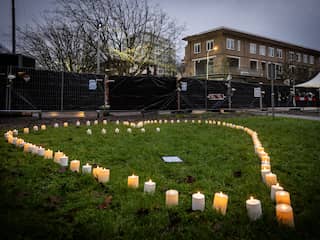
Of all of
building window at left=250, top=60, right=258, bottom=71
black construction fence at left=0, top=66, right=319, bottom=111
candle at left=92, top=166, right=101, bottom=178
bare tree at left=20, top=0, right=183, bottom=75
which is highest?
building window at left=250, top=60, right=258, bottom=71

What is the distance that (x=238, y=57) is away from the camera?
138 ft

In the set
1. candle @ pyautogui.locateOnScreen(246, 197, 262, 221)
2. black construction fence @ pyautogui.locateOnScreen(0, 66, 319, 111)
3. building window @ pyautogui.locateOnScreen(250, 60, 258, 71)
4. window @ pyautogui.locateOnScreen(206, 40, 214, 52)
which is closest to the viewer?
candle @ pyautogui.locateOnScreen(246, 197, 262, 221)

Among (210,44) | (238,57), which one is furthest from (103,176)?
(238,57)

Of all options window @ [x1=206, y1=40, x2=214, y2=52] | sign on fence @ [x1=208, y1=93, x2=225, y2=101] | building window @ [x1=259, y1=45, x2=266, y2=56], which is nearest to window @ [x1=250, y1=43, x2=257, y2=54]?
building window @ [x1=259, y1=45, x2=266, y2=56]

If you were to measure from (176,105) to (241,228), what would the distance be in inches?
456

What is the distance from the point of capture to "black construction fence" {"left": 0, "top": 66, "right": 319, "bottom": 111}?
9773 mm

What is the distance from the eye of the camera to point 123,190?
2643 millimetres

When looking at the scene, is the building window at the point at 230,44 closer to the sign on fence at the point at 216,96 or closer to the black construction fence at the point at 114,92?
the black construction fence at the point at 114,92

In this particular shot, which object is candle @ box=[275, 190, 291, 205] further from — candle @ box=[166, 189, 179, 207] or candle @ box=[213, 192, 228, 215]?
candle @ box=[166, 189, 179, 207]

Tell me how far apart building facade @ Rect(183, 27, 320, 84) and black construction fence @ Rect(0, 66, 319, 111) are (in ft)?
72.2

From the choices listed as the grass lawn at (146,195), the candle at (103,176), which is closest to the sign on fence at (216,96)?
the grass lawn at (146,195)

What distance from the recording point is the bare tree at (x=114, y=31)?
731 inches

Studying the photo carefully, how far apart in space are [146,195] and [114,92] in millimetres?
9734

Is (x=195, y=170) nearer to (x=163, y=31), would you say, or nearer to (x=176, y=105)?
(x=176, y=105)
